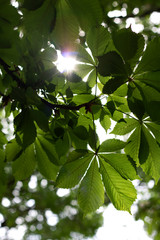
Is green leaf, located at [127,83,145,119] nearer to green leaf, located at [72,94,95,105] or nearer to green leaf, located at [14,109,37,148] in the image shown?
green leaf, located at [72,94,95,105]

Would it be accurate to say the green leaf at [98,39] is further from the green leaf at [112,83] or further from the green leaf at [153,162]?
the green leaf at [153,162]

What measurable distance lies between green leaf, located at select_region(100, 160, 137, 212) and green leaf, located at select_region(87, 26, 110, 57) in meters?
0.58

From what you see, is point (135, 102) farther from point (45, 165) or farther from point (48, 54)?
point (45, 165)

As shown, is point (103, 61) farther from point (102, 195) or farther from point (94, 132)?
point (102, 195)

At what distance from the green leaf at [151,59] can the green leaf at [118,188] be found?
0.51 m

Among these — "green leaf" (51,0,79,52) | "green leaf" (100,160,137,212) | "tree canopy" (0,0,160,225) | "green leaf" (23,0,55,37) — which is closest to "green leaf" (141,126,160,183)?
"tree canopy" (0,0,160,225)

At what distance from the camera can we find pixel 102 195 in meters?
1.19

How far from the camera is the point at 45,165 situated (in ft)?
4.47

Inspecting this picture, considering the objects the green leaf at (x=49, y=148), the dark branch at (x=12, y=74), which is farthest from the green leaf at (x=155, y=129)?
the dark branch at (x=12, y=74)

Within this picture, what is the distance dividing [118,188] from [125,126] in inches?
12.7

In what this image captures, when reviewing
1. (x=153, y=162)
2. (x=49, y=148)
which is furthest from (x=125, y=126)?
(x=49, y=148)

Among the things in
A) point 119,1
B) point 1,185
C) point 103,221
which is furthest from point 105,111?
point 103,221

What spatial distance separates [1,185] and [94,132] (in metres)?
0.63

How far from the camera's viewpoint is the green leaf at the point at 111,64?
92 cm
